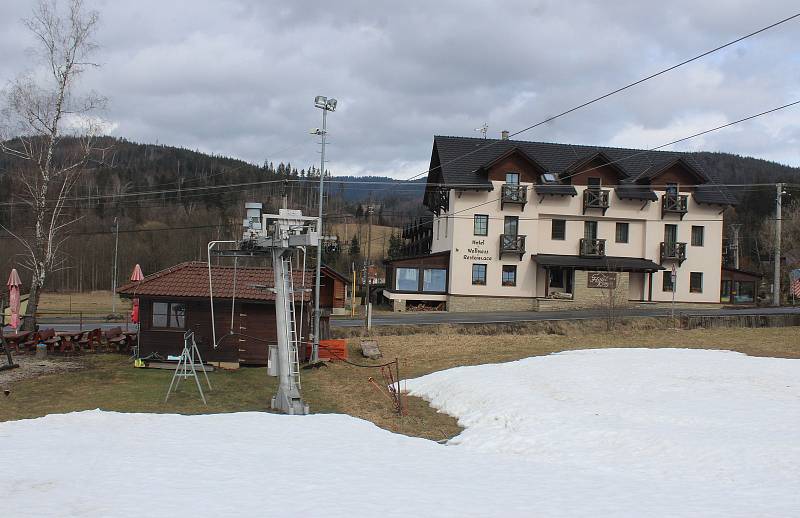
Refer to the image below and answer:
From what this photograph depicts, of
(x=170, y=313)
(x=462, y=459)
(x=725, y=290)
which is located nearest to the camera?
(x=462, y=459)

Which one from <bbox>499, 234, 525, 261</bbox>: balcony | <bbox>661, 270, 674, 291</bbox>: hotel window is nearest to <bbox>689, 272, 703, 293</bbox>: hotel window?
<bbox>661, 270, 674, 291</bbox>: hotel window

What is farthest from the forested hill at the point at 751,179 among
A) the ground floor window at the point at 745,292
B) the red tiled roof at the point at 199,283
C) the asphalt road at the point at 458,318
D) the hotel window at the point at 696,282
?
the red tiled roof at the point at 199,283

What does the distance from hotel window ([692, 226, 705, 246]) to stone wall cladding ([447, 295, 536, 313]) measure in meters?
14.4

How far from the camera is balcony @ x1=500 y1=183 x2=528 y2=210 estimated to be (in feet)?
153

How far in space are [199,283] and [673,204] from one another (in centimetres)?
3783

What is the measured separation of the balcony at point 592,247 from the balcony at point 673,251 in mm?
4868

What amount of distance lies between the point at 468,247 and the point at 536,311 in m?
6.56

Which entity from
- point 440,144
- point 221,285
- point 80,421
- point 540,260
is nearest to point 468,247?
point 540,260

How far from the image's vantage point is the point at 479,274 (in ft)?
154

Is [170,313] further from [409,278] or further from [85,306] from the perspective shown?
[85,306]

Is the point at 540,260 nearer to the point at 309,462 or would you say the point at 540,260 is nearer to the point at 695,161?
the point at 695,161

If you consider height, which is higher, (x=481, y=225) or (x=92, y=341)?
(x=481, y=225)

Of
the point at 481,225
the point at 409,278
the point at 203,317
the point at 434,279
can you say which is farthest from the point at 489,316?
the point at 203,317

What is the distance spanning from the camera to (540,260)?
46.8m
